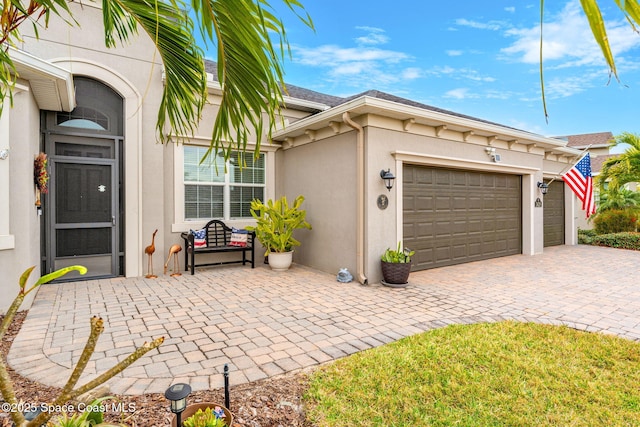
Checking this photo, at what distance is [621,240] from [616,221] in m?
1.76

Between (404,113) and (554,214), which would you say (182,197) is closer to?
(404,113)

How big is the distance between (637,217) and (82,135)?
51.4ft

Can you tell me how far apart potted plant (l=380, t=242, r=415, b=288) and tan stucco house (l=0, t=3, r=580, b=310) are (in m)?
0.25

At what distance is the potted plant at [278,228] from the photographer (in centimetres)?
676

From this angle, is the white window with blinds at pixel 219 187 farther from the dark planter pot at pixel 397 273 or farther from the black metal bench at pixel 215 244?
the dark planter pot at pixel 397 273

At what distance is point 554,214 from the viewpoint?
1097 cm

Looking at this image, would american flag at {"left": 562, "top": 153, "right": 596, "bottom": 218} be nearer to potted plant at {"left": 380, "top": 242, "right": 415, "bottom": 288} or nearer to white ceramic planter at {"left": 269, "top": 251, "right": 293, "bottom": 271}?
potted plant at {"left": 380, "top": 242, "right": 415, "bottom": 288}

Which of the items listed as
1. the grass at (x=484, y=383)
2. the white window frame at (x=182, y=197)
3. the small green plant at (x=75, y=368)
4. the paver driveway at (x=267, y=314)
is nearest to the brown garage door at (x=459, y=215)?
the paver driveway at (x=267, y=314)

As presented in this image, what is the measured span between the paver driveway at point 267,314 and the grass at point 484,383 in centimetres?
40

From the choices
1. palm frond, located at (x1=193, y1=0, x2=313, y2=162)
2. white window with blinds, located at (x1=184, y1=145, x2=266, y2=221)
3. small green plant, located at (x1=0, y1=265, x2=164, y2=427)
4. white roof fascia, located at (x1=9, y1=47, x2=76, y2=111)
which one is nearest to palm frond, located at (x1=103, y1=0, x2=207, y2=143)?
palm frond, located at (x1=193, y1=0, x2=313, y2=162)

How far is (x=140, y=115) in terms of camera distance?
645 cm

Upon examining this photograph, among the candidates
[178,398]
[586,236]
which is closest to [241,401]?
[178,398]

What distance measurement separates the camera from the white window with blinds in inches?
280

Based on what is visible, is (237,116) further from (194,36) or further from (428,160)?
(428,160)
